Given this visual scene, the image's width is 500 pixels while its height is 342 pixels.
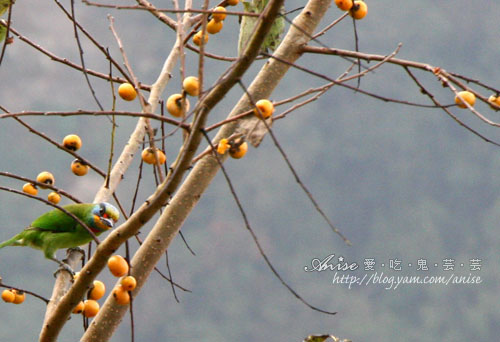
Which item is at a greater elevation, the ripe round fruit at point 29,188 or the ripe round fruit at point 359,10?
Result: the ripe round fruit at point 359,10

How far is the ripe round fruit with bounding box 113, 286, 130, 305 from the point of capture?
8.18 feet

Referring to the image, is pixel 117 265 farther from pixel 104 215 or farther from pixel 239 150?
pixel 104 215

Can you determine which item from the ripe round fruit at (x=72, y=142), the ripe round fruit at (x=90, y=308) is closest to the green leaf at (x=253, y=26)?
the ripe round fruit at (x=72, y=142)

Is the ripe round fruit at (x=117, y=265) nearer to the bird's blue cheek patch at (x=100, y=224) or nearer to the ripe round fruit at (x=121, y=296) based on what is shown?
the ripe round fruit at (x=121, y=296)

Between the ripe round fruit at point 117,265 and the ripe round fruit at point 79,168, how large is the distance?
1.06 meters

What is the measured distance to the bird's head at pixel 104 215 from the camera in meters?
3.50

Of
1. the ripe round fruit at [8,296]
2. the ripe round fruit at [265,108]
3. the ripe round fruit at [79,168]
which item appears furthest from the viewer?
the ripe round fruit at [79,168]

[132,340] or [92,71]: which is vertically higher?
[92,71]

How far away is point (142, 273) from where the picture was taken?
2.58 metres

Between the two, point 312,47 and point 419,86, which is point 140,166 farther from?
point 419,86

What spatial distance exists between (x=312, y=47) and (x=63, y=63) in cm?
144

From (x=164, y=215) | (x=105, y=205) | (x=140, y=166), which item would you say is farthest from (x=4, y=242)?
(x=164, y=215)

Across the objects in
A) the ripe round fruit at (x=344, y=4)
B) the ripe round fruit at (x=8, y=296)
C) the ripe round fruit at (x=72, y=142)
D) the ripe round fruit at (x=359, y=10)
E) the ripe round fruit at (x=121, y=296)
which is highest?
the ripe round fruit at (x=359, y=10)

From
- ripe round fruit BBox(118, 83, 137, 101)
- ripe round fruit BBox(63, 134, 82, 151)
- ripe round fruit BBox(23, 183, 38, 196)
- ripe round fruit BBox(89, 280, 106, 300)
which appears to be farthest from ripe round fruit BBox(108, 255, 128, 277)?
ripe round fruit BBox(23, 183, 38, 196)
